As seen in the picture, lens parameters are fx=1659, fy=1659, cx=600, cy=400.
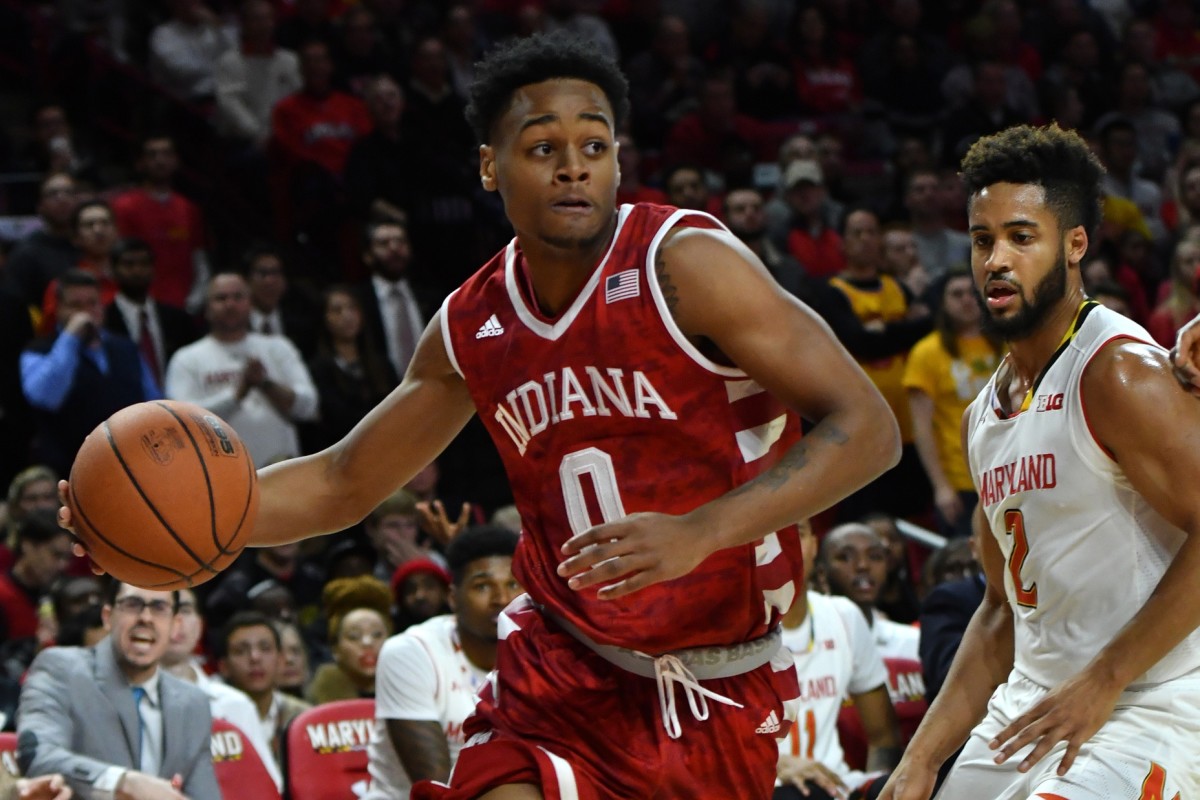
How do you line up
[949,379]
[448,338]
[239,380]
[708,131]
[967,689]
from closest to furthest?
[448,338], [967,689], [239,380], [949,379], [708,131]

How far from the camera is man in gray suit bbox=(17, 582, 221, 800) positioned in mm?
5641

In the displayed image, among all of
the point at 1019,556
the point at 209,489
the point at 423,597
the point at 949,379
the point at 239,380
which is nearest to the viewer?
the point at 209,489

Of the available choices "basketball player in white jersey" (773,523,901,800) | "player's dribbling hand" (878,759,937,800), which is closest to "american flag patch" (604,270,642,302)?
"player's dribbling hand" (878,759,937,800)

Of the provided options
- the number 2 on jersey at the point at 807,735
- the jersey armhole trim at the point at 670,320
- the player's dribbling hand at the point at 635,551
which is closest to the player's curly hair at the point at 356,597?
the number 2 on jersey at the point at 807,735

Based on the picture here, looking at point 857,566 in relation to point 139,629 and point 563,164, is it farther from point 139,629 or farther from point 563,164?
point 563,164

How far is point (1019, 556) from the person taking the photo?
12.5ft

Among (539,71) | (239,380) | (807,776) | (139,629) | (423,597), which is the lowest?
(807,776)

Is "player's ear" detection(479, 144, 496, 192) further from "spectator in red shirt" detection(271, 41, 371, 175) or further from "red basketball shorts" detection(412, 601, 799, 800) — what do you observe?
"spectator in red shirt" detection(271, 41, 371, 175)

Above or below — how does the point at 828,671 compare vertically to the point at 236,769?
below

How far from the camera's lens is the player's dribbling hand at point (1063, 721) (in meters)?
3.34

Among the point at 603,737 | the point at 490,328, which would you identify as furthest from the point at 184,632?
the point at 603,737

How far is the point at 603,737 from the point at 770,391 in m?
0.77

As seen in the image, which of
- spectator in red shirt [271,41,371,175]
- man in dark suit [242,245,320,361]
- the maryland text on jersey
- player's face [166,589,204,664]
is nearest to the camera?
the maryland text on jersey

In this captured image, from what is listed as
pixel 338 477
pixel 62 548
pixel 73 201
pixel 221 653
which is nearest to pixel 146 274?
pixel 73 201
